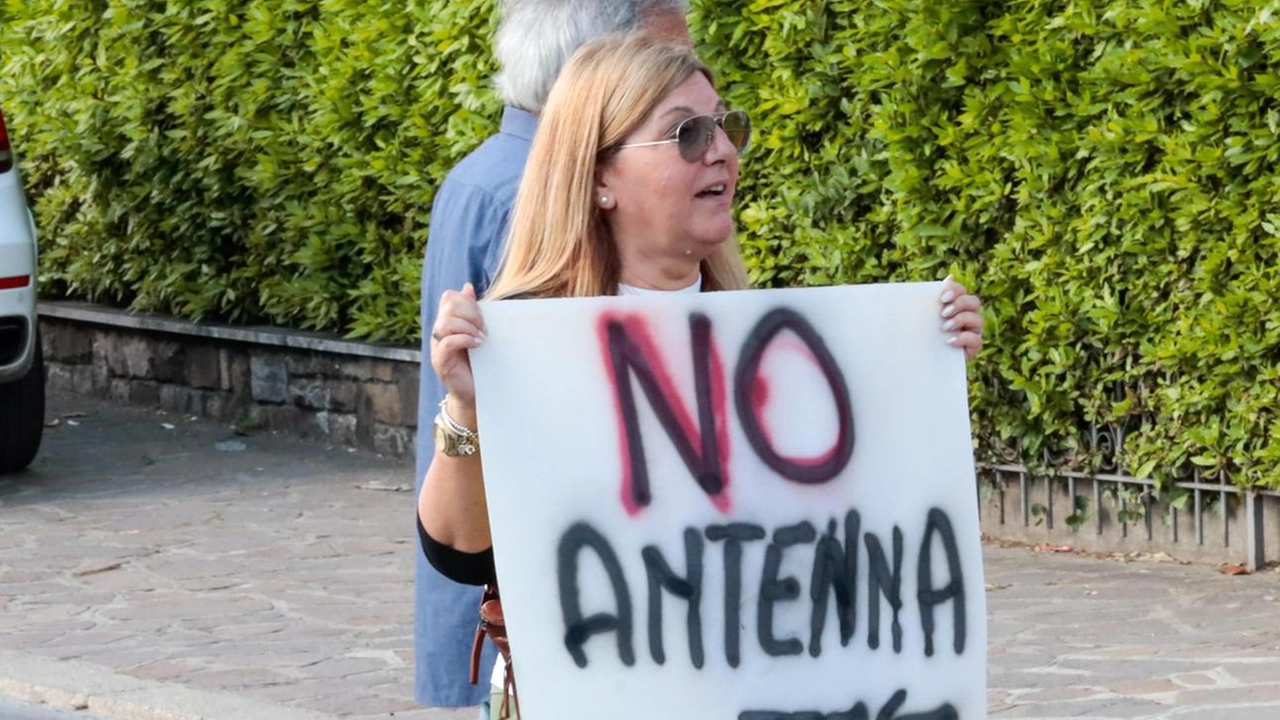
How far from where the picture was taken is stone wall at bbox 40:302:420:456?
9438 millimetres

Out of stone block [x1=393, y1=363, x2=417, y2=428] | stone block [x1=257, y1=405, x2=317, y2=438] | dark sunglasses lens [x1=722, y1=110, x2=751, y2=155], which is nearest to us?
dark sunglasses lens [x1=722, y1=110, x2=751, y2=155]

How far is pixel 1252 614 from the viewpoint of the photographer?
620 centimetres

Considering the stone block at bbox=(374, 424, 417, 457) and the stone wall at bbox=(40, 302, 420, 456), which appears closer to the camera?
the stone block at bbox=(374, 424, 417, 457)

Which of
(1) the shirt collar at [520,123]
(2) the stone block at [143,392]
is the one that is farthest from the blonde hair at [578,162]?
(2) the stone block at [143,392]

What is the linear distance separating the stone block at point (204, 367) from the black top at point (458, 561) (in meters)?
7.86

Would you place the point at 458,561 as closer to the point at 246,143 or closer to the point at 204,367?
the point at 246,143

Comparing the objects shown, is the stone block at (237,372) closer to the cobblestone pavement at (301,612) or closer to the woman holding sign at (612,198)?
the cobblestone pavement at (301,612)

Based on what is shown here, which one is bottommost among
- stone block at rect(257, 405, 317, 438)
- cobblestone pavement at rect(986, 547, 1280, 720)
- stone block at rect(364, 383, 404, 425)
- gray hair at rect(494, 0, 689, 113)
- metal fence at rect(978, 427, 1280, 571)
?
cobblestone pavement at rect(986, 547, 1280, 720)

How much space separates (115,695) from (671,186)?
3375mm

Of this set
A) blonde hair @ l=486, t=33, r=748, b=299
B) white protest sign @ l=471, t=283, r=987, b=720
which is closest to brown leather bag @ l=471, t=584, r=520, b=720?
white protest sign @ l=471, t=283, r=987, b=720

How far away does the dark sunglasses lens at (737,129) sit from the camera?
2.91 metres

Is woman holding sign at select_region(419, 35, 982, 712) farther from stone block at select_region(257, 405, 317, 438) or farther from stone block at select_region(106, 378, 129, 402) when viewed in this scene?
stone block at select_region(106, 378, 129, 402)

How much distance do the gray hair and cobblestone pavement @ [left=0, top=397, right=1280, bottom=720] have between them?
2225 millimetres

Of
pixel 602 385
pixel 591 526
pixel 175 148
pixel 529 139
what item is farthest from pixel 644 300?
pixel 175 148
